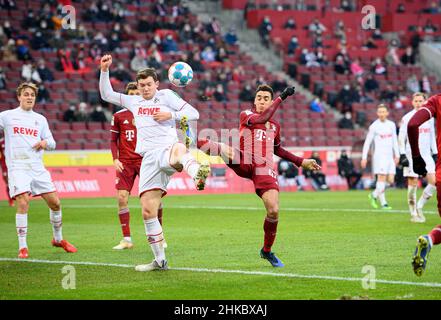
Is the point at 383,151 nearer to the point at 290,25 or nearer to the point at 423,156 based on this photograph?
the point at 423,156

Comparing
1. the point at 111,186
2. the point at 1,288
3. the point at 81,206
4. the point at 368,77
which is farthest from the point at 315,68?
the point at 1,288

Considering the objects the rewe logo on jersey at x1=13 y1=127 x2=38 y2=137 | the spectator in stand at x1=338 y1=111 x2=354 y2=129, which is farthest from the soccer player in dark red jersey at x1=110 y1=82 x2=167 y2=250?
the spectator in stand at x1=338 y1=111 x2=354 y2=129

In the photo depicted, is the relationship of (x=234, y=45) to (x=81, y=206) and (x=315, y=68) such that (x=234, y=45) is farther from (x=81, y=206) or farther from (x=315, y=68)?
(x=81, y=206)

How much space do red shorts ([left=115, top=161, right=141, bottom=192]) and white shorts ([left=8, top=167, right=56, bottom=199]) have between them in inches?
64.3

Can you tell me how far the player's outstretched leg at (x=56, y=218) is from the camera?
1316cm

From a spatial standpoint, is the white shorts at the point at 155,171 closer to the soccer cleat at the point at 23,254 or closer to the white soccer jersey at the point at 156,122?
the white soccer jersey at the point at 156,122

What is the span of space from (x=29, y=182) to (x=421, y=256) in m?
6.32

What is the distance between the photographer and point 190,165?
1031 centimetres

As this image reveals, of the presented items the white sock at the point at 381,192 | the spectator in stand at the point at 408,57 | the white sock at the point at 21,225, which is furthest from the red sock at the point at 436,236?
the spectator in stand at the point at 408,57

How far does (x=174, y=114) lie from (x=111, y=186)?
740 inches

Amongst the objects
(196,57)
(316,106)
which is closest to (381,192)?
(196,57)

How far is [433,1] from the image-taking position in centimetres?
5012

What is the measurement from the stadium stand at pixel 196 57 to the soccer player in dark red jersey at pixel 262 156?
20633 mm
